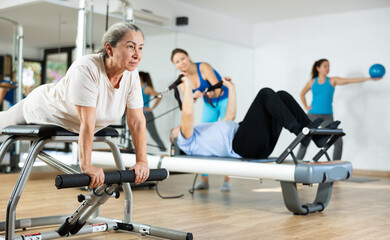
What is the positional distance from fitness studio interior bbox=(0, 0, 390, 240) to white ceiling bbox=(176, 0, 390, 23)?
26mm

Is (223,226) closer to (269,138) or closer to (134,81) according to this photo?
(269,138)

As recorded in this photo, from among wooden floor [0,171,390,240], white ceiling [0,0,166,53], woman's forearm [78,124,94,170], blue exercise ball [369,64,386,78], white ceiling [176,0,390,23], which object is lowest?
wooden floor [0,171,390,240]

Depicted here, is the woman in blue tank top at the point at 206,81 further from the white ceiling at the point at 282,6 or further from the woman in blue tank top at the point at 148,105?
the white ceiling at the point at 282,6

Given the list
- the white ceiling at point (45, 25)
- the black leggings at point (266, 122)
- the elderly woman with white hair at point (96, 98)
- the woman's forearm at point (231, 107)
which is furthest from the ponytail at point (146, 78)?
the elderly woman with white hair at point (96, 98)

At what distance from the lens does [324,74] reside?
224 inches

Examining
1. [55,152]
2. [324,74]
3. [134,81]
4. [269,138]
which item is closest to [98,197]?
[134,81]

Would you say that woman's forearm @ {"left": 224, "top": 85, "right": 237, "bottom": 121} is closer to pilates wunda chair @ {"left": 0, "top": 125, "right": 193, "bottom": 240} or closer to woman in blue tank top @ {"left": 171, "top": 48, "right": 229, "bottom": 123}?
woman in blue tank top @ {"left": 171, "top": 48, "right": 229, "bottom": 123}

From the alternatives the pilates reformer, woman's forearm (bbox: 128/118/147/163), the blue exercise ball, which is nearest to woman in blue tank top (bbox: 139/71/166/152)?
the pilates reformer

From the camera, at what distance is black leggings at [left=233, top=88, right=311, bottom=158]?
2.95 m

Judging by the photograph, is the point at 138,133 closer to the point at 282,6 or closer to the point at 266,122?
the point at 266,122

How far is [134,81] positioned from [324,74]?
4.12 meters

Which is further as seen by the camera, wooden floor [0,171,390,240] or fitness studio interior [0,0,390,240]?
wooden floor [0,171,390,240]

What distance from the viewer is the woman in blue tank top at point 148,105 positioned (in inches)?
208

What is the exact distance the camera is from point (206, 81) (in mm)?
3992
